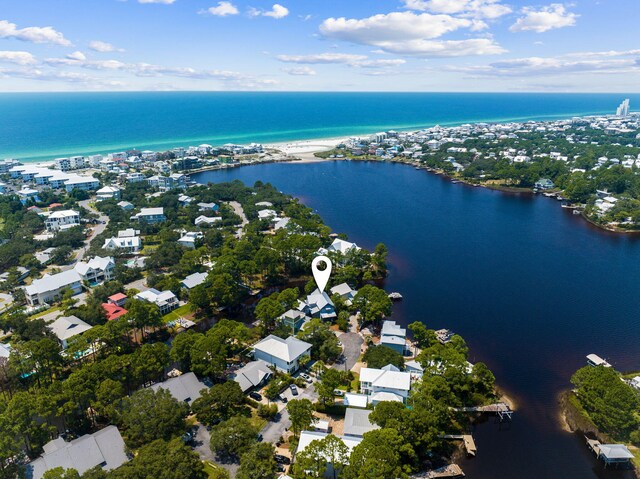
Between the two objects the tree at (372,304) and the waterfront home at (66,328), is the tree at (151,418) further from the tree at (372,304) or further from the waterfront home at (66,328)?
the tree at (372,304)

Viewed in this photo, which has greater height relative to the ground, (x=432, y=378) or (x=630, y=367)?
(x=432, y=378)

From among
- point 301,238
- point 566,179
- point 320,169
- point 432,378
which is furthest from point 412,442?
point 320,169

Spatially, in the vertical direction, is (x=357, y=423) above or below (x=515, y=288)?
above

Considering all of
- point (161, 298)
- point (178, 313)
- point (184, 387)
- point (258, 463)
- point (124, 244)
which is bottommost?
point (178, 313)

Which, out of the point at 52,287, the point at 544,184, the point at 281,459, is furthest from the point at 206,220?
the point at 544,184

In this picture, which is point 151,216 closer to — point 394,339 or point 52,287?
point 52,287

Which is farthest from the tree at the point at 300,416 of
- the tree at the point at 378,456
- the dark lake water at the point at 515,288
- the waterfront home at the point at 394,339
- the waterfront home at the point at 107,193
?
the waterfront home at the point at 107,193

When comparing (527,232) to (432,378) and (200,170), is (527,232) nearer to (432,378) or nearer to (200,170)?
(432,378)
